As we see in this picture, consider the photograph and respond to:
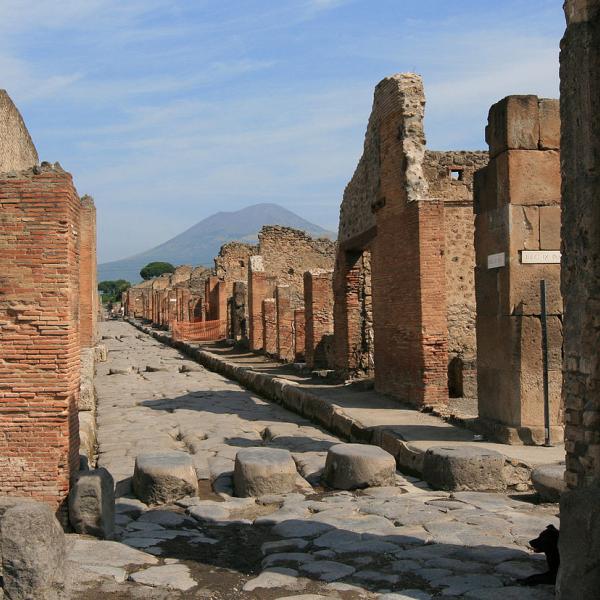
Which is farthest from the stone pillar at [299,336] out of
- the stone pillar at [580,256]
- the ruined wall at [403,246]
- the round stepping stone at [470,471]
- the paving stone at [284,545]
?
the stone pillar at [580,256]

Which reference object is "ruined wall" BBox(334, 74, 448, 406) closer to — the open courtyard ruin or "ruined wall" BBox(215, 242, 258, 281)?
the open courtyard ruin

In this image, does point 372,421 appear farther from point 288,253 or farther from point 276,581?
point 288,253

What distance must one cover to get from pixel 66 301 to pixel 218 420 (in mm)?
5857

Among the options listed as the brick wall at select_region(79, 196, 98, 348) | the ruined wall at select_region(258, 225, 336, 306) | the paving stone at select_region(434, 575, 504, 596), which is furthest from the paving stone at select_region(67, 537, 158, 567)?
the ruined wall at select_region(258, 225, 336, 306)

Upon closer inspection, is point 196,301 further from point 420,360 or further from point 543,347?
point 543,347

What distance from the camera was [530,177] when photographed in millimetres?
8570

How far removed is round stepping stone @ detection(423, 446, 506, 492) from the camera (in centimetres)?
701

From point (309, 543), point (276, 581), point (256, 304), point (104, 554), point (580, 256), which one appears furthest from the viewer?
point (256, 304)

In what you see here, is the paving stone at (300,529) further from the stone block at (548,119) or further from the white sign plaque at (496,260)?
the stone block at (548,119)

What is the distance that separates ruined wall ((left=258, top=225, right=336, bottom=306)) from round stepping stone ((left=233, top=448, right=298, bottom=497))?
23688 millimetres

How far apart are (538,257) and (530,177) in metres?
0.86

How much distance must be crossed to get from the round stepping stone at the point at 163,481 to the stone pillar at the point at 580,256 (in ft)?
11.7

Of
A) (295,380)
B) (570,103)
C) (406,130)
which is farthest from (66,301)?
(295,380)

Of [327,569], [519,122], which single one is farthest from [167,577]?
[519,122]
